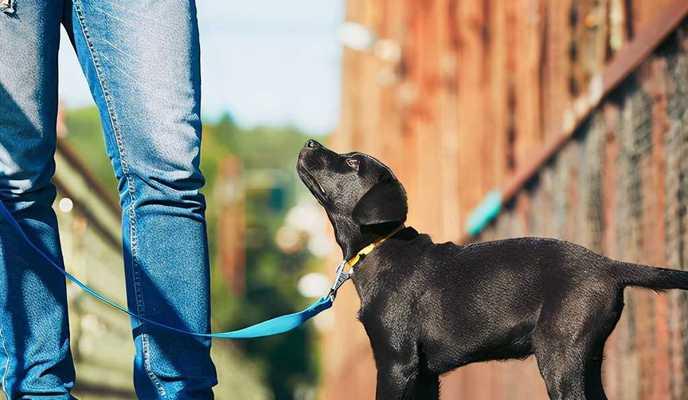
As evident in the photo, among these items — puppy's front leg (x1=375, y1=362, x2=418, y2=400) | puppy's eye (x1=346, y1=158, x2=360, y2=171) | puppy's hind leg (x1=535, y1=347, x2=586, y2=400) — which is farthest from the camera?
puppy's eye (x1=346, y1=158, x2=360, y2=171)

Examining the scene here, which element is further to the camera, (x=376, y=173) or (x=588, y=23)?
(x=588, y=23)

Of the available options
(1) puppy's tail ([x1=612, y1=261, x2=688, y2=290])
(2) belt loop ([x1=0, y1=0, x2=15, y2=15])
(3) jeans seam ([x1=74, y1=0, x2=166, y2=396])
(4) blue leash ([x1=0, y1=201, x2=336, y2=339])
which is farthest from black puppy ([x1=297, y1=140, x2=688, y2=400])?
(2) belt loop ([x1=0, y1=0, x2=15, y2=15])

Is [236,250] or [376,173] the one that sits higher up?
[376,173]

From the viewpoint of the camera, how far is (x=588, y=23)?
6898mm

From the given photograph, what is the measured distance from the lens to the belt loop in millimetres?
3146

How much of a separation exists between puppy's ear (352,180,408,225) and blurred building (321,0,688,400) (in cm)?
152

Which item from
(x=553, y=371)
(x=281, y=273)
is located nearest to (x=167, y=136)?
(x=553, y=371)

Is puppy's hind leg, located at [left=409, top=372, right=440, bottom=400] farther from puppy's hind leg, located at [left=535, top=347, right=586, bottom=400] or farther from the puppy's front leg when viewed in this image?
puppy's hind leg, located at [left=535, top=347, right=586, bottom=400]

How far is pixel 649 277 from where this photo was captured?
296cm

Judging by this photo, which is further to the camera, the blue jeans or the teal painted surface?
the teal painted surface

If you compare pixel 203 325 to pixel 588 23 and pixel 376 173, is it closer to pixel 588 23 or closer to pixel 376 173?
pixel 376 173

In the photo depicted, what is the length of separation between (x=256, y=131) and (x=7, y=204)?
96.5 metres

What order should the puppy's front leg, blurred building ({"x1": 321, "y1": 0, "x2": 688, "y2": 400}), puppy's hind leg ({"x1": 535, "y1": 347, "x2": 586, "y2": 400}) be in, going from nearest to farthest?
puppy's hind leg ({"x1": 535, "y1": 347, "x2": 586, "y2": 400}) → the puppy's front leg → blurred building ({"x1": 321, "y1": 0, "x2": 688, "y2": 400})

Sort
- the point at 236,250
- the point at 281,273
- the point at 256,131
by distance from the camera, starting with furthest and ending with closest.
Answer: the point at 256,131, the point at 281,273, the point at 236,250
